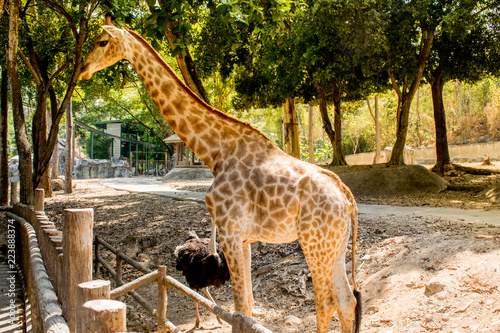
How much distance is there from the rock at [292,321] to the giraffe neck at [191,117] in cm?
254

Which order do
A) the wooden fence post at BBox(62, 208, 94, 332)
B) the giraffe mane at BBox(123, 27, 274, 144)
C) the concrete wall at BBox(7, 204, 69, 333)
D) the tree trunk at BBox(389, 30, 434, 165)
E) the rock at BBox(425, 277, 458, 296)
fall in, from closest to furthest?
the concrete wall at BBox(7, 204, 69, 333), the wooden fence post at BBox(62, 208, 94, 332), the giraffe mane at BBox(123, 27, 274, 144), the rock at BBox(425, 277, 458, 296), the tree trunk at BBox(389, 30, 434, 165)

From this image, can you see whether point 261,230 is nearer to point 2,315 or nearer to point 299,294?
point 299,294

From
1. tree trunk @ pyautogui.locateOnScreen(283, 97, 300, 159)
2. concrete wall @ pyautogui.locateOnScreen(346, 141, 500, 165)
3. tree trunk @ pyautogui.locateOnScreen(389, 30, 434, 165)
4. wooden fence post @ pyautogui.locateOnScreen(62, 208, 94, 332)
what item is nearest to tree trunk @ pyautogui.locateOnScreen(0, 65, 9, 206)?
tree trunk @ pyautogui.locateOnScreen(283, 97, 300, 159)

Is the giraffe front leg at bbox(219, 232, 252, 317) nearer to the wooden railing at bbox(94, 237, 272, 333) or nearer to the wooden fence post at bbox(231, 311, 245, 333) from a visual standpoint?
the wooden railing at bbox(94, 237, 272, 333)

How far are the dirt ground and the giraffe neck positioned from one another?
2632mm

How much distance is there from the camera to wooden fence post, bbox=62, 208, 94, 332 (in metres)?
2.94

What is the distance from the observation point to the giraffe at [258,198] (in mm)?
3250

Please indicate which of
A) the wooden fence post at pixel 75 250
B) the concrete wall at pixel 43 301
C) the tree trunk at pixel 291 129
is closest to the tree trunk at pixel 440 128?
the tree trunk at pixel 291 129

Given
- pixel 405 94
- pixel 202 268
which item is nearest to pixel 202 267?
pixel 202 268

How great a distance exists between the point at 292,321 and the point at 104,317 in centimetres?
366

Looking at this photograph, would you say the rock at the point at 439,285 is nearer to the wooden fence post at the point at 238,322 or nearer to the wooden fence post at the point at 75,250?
the wooden fence post at the point at 238,322

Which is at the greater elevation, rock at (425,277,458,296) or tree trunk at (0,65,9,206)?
tree trunk at (0,65,9,206)

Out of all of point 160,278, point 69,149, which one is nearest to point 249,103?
point 69,149

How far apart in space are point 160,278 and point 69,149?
14.9 metres
